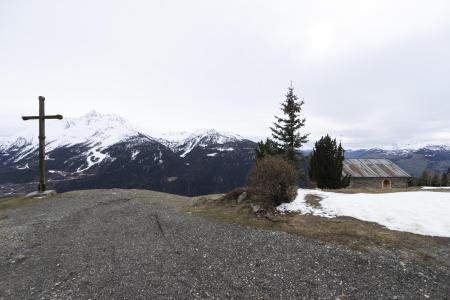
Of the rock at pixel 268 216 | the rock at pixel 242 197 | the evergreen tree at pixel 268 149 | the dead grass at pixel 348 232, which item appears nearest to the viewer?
the dead grass at pixel 348 232

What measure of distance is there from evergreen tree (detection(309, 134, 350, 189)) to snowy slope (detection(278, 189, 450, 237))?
43.2 feet

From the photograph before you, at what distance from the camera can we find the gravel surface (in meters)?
7.57

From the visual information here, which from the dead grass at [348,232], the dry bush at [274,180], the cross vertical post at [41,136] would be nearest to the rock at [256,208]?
the dead grass at [348,232]

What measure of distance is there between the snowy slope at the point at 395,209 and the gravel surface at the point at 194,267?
477cm

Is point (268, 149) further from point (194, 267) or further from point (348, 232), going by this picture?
point (194, 267)

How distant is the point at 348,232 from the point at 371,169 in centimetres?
4453

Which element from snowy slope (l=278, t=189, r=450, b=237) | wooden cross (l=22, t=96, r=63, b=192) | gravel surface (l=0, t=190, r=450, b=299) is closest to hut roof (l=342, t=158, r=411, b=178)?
snowy slope (l=278, t=189, r=450, b=237)

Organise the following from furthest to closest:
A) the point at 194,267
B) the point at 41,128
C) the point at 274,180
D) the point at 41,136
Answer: the point at 41,136, the point at 41,128, the point at 274,180, the point at 194,267

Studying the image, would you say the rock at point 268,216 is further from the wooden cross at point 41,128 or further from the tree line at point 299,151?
the wooden cross at point 41,128

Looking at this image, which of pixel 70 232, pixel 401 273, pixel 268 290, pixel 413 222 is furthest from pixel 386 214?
pixel 70 232

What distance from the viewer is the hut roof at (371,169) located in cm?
4966

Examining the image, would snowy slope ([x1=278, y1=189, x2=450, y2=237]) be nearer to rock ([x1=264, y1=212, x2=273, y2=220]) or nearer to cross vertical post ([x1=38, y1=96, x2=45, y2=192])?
rock ([x1=264, y1=212, x2=273, y2=220])

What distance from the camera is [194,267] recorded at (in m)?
9.11

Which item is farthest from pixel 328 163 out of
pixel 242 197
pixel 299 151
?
pixel 242 197
